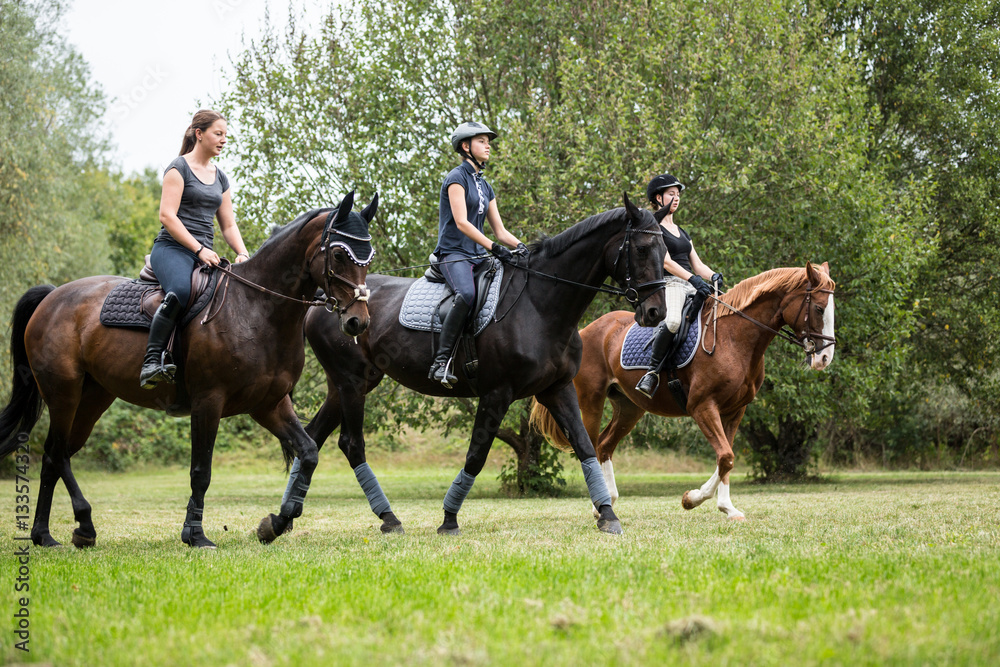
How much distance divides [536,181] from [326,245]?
983cm

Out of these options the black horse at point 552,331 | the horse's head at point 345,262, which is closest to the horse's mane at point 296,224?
the horse's head at point 345,262

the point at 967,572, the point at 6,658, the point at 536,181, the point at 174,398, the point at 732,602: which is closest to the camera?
the point at 6,658

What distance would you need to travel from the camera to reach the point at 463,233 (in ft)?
25.7

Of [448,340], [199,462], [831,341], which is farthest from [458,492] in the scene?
[831,341]

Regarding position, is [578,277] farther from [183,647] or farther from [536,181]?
[536,181]

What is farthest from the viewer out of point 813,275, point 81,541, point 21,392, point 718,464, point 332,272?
point 813,275

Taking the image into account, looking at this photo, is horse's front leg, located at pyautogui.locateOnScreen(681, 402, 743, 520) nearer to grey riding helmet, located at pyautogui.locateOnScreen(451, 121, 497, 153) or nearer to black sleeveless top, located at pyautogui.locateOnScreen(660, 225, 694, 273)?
black sleeveless top, located at pyautogui.locateOnScreen(660, 225, 694, 273)

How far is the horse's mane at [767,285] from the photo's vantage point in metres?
9.28

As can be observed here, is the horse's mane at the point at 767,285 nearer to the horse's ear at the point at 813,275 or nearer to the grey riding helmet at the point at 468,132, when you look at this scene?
the horse's ear at the point at 813,275

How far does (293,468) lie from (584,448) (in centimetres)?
250

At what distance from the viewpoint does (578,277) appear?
7.46 metres

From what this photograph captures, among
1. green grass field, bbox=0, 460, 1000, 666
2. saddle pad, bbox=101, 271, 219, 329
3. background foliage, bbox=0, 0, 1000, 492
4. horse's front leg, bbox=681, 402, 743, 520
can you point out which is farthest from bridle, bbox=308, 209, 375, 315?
background foliage, bbox=0, 0, 1000, 492

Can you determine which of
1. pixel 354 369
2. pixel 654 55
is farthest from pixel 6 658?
pixel 654 55

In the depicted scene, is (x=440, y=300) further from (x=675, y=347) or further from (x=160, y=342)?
(x=675, y=347)
